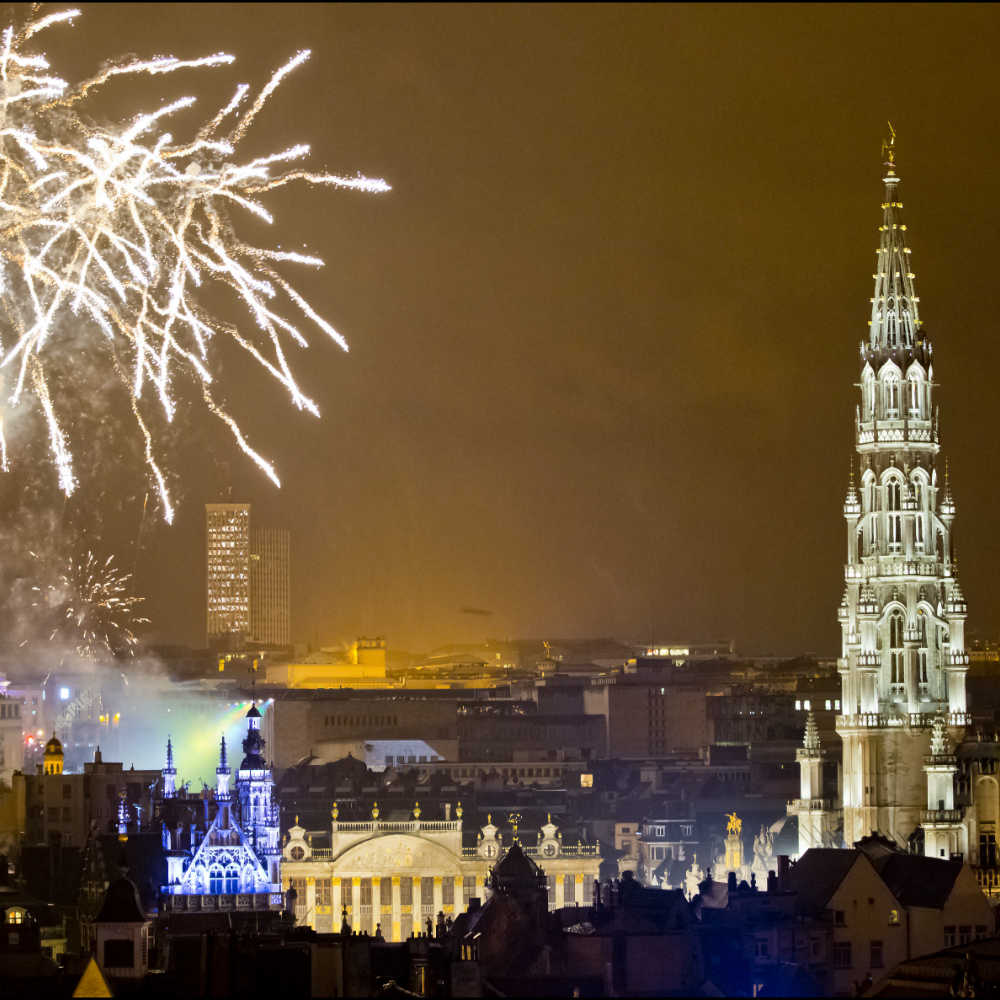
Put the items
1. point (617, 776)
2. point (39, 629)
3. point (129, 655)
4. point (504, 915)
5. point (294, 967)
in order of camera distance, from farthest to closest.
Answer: point (129, 655), point (617, 776), point (39, 629), point (504, 915), point (294, 967)

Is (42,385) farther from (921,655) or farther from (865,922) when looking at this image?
(921,655)

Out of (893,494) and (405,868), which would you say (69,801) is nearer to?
(405,868)

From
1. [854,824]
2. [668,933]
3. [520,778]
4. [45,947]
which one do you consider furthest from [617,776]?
[668,933]

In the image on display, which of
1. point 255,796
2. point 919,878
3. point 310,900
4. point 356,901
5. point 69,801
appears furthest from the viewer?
point 356,901

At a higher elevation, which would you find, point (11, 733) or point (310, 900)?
point (11, 733)

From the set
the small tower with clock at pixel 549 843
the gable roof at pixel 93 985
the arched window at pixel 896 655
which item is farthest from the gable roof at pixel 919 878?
the small tower with clock at pixel 549 843

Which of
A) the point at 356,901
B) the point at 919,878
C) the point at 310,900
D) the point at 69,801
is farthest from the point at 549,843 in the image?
the point at 919,878
